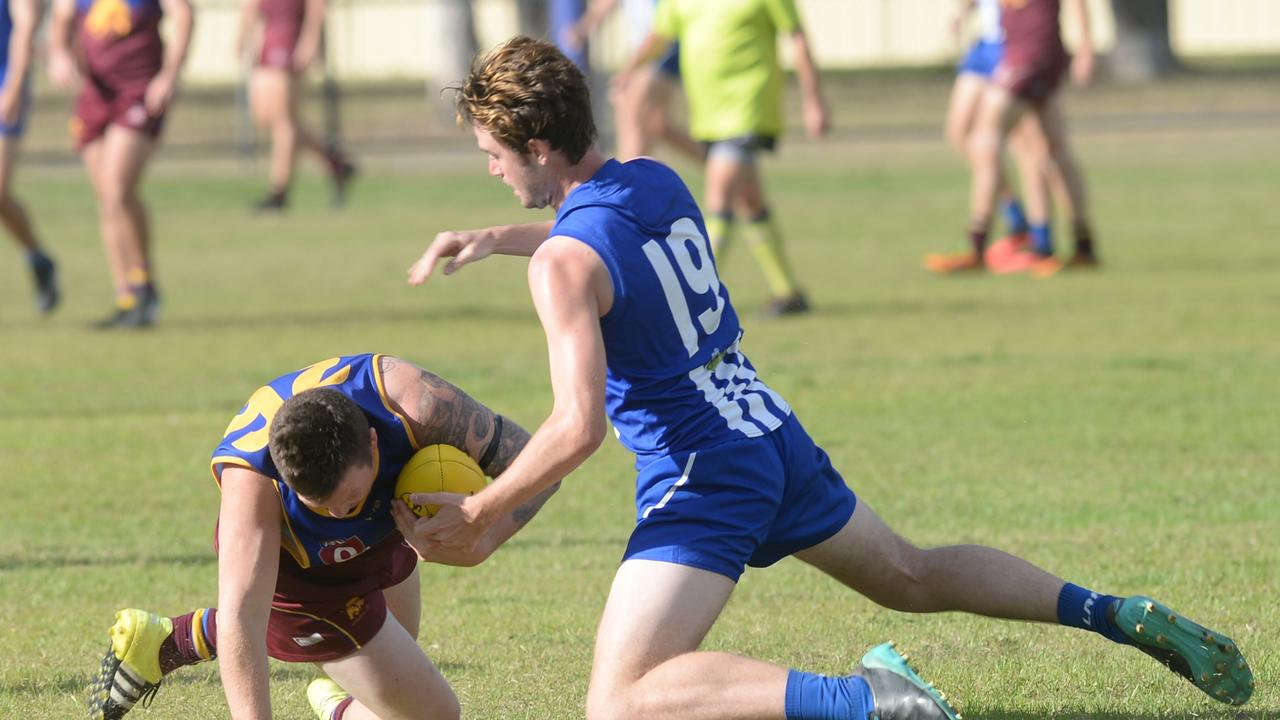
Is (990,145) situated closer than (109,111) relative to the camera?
No

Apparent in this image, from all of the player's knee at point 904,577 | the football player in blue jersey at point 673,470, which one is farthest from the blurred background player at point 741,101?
the football player in blue jersey at point 673,470

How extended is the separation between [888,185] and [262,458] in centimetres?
1824

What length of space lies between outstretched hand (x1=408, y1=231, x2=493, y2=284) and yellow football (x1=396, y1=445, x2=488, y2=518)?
17.0 inches

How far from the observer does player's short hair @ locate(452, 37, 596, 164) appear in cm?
421

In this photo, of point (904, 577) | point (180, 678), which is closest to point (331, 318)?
point (180, 678)

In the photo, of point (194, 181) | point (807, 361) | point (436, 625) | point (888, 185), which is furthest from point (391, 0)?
point (436, 625)

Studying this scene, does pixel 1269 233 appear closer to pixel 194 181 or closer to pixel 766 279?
pixel 766 279

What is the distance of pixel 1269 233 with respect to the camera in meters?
15.8

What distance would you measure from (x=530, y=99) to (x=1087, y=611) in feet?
5.85

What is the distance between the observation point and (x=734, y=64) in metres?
11.6

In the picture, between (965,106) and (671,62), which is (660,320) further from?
(965,106)

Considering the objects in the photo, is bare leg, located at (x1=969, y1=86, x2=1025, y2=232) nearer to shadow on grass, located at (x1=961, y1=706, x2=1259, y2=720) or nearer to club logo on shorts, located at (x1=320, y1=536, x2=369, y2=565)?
shadow on grass, located at (x1=961, y1=706, x2=1259, y2=720)

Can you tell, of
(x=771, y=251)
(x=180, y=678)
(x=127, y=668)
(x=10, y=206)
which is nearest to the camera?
(x=127, y=668)

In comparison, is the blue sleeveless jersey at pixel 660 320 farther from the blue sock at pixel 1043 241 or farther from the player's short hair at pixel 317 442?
the blue sock at pixel 1043 241
